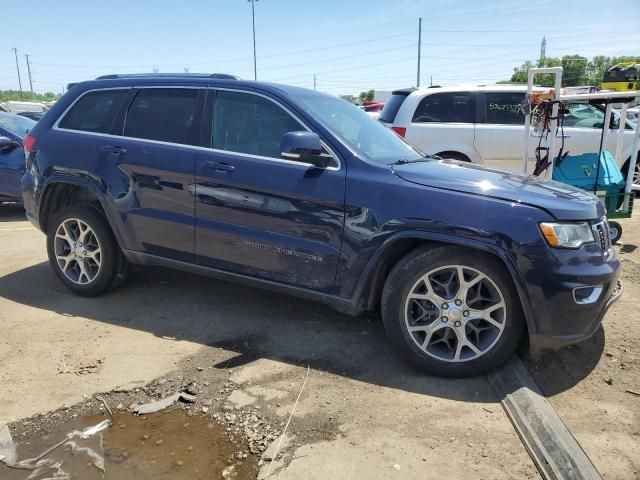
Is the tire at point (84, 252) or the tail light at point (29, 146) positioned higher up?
the tail light at point (29, 146)

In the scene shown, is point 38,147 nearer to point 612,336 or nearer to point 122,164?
point 122,164

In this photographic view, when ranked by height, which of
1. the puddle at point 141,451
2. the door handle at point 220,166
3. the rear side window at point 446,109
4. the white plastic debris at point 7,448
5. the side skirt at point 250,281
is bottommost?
the puddle at point 141,451

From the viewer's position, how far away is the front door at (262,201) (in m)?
3.54

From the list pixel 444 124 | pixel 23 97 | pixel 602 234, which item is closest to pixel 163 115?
pixel 602 234

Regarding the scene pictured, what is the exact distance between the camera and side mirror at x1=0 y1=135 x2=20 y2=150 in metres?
7.88

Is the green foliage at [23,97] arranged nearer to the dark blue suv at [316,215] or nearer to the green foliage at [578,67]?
the green foliage at [578,67]

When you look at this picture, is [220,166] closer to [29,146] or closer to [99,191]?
[99,191]

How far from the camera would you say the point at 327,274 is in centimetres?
357

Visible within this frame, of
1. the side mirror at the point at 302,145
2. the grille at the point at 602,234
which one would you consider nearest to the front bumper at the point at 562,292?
the grille at the point at 602,234

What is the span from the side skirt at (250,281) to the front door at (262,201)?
50 millimetres

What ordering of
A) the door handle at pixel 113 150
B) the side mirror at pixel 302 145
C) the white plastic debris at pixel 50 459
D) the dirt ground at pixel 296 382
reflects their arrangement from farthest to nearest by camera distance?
1. the door handle at pixel 113 150
2. the side mirror at pixel 302 145
3. the dirt ground at pixel 296 382
4. the white plastic debris at pixel 50 459

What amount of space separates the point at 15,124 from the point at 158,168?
6.05 metres

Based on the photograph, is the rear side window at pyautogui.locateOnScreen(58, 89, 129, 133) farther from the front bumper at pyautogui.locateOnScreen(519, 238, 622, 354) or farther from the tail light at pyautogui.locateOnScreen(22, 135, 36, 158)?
the front bumper at pyautogui.locateOnScreen(519, 238, 622, 354)

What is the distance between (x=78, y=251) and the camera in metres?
4.57
